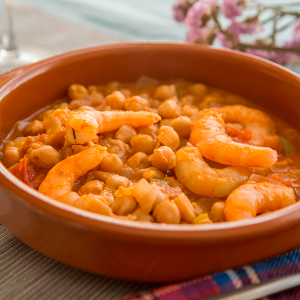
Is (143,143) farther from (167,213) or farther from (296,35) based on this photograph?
(296,35)

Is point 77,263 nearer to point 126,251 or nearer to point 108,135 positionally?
point 126,251

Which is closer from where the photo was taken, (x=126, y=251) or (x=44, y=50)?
(x=126, y=251)

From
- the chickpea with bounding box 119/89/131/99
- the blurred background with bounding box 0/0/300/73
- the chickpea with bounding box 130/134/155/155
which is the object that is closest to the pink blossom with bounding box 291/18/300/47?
the blurred background with bounding box 0/0/300/73

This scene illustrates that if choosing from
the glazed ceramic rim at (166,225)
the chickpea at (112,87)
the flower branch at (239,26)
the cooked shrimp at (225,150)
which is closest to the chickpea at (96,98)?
the chickpea at (112,87)

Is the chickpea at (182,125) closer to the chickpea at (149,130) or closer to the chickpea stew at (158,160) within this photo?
the chickpea stew at (158,160)

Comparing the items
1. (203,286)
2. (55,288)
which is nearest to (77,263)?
(55,288)

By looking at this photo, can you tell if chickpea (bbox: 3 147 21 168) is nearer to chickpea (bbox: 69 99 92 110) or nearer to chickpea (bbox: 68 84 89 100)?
chickpea (bbox: 69 99 92 110)

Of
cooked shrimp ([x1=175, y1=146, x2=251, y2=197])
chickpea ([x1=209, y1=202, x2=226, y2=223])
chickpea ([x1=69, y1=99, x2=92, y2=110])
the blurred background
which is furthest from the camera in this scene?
the blurred background
